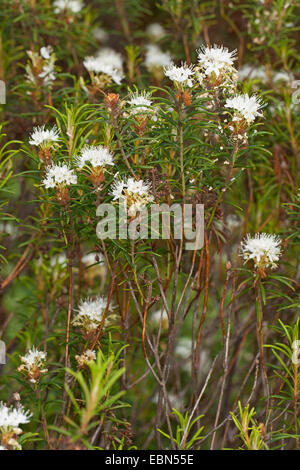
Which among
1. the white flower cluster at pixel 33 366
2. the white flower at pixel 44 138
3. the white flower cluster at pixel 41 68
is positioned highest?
the white flower cluster at pixel 41 68

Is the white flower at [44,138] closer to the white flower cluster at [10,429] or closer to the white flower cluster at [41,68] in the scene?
the white flower cluster at [41,68]

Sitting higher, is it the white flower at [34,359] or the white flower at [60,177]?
the white flower at [60,177]

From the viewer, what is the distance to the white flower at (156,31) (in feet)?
7.75

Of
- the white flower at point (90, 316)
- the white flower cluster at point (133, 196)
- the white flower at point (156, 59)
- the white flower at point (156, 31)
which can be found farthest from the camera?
the white flower at point (156, 31)

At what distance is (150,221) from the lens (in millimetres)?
1309

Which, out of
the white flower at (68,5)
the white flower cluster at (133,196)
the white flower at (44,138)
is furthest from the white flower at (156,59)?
the white flower cluster at (133,196)

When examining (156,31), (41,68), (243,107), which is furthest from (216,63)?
(156,31)

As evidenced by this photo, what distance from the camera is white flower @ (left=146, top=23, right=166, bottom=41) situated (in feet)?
7.75

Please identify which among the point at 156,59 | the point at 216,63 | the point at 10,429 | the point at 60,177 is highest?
the point at 156,59

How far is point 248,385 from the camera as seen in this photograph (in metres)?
2.01

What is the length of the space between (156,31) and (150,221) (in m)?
1.42

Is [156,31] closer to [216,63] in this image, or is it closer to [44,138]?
[216,63]
